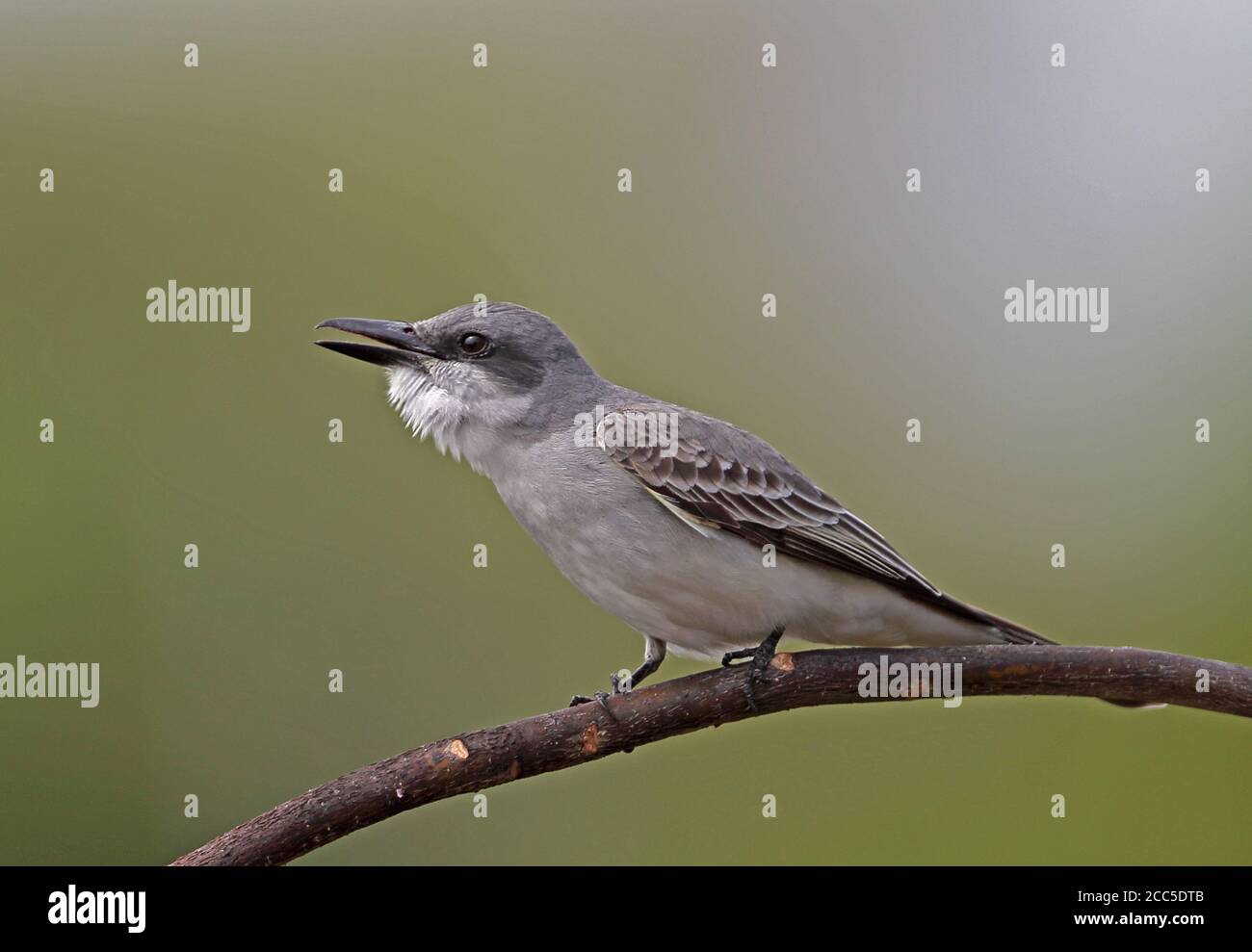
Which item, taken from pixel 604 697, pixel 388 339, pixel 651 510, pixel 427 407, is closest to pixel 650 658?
pixel 651 510

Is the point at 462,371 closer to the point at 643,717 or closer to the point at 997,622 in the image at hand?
the point at 643,717

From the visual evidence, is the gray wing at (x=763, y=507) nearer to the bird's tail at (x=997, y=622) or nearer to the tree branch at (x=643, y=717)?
the bird's tail at (x=997, y=622)

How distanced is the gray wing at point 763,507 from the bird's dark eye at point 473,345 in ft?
1.47

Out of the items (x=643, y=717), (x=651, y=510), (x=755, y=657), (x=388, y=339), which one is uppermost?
(x=388, y=339)

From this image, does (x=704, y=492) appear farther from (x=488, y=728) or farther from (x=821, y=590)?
(x=488, y=728)

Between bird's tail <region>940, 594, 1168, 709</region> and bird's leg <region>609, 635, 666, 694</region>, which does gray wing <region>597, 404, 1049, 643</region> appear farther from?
bird's leg <region>609, 635, 666, 694</region>

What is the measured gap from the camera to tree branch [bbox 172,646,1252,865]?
2887 mm

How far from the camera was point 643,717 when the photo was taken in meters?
3.15

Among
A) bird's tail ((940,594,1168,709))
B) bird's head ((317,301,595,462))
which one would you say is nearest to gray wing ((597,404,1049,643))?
bird's tail ((940,594,1168,709))

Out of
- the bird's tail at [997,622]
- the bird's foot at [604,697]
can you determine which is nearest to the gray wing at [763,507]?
the bird's tail at [997,622]

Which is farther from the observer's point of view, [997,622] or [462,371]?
[462,371]

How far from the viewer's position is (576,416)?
12.5 ft

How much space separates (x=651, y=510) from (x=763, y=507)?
0.36 m

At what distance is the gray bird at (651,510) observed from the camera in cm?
358
